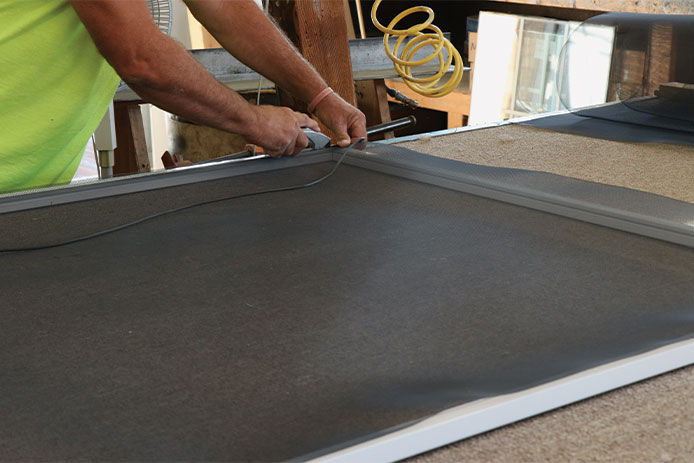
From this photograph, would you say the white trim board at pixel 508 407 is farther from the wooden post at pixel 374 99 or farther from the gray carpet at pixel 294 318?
the wooden post at pixel 374 99

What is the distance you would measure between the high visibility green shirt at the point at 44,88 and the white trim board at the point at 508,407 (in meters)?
0.95

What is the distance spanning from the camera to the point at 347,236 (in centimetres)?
105

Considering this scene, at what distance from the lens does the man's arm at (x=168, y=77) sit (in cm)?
115

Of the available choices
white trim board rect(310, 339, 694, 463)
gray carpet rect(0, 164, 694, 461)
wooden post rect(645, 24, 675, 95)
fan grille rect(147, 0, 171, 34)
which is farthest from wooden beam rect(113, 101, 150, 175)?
white trim board rect(310, 339, 694, 463)

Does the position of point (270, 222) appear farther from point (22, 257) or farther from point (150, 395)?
point (150, 395)

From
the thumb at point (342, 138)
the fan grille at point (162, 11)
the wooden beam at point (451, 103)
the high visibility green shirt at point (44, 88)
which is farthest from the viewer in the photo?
the wooden beam at point (451, 103)

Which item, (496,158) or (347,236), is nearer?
(347,236)

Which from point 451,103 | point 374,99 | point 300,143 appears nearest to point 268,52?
point 300,143

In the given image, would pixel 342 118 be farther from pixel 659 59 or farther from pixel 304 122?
pixel 659 59

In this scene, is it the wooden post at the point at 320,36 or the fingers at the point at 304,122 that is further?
the wooden post at the point at 320,36

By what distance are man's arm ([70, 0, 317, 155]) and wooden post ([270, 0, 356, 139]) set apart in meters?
0.47

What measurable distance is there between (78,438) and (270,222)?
574 millimetres

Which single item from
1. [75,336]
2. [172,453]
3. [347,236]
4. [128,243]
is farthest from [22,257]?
[172,453]

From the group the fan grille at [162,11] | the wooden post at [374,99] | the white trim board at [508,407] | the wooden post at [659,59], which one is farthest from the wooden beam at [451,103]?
the white trim board at [508,407]
